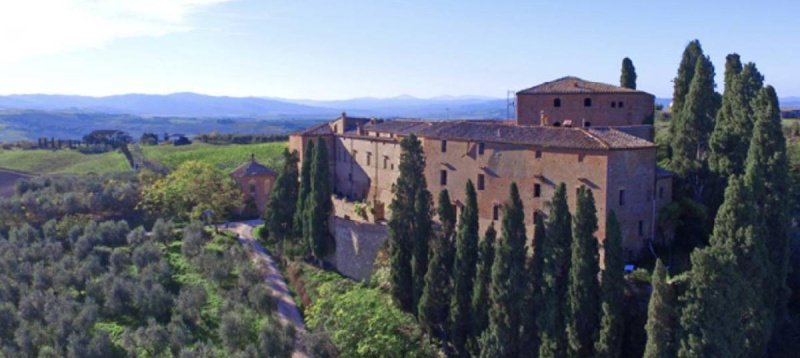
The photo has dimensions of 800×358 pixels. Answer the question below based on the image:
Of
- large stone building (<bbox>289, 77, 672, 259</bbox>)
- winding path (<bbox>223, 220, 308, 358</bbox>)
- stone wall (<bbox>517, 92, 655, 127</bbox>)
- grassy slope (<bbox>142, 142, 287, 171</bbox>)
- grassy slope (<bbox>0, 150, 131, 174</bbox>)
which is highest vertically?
stone wall (<bbox>517, 92, 655, 127</bbox>)

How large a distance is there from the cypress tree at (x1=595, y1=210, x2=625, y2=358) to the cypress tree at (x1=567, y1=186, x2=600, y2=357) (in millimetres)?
379

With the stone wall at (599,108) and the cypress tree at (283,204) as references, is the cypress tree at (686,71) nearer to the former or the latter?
the stone wall at (599,108)

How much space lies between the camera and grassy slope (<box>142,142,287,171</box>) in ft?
210

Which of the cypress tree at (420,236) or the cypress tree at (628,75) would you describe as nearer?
the cypress tree at (420,236)

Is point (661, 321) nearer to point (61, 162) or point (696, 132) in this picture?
point (696, 132)

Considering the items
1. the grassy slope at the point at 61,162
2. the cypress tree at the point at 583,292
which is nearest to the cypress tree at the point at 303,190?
the cypress tree at the point at 583,292

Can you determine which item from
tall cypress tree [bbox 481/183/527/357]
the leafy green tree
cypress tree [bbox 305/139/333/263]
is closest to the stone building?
the leafy green tree

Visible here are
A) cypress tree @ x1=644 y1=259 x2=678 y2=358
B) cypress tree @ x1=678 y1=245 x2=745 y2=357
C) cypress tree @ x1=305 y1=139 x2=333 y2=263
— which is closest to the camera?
cypress tree @ x1=678 y1=245 x2=745 y2=357

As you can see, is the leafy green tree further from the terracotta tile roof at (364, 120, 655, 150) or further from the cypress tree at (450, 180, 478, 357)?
the cypress tree at (450, 180, 478, 357)

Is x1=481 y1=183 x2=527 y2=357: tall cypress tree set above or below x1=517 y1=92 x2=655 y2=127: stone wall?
below

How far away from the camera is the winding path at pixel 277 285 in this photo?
101 feet

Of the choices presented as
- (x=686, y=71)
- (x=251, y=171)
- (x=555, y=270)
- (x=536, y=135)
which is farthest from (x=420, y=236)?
(x=251, y=171)

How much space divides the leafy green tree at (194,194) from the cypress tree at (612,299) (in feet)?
95.0

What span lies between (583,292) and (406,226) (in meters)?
8.76
